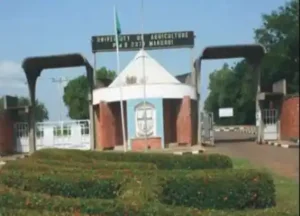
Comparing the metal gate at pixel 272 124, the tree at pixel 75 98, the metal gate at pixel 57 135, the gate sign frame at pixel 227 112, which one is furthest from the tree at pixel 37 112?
the gate sign frame at pixel 227 112

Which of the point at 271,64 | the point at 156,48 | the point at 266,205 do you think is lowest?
the point at 266,205

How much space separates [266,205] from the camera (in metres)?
7.04

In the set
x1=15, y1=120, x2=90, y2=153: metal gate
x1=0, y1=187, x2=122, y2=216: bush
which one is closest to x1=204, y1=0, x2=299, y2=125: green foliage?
x1=0, y1=187, x2=122, y2=216: bush

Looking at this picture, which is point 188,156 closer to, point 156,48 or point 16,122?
point 156,48

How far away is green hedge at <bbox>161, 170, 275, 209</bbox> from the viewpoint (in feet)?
22.2

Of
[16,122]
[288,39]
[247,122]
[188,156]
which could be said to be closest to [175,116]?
[16,122]

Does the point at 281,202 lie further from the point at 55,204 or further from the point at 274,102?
the point at 55,204

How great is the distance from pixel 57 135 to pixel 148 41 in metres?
6.28

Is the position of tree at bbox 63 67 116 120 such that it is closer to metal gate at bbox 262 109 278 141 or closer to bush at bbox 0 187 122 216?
metal gate at bbox 262 109 278 141

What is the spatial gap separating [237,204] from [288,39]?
5.08 meters

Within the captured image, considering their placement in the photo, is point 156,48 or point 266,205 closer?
point 266,205

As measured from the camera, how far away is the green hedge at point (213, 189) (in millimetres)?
6754

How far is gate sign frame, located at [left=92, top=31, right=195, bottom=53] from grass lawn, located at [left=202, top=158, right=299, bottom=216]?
14.9 m

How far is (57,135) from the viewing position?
2561 centimetres
